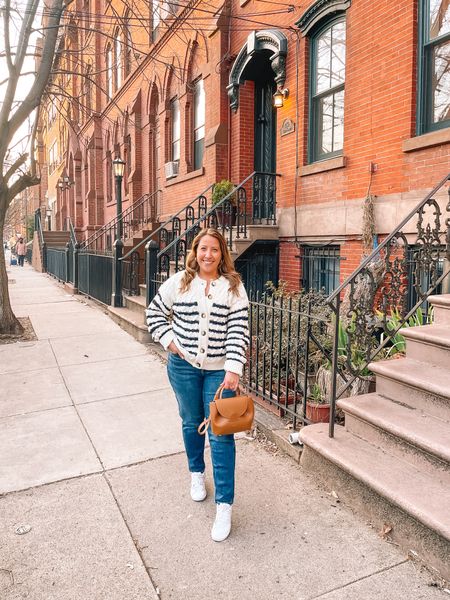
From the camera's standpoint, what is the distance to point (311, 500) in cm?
337

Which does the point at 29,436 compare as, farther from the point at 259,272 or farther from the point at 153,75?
the point at 153,75

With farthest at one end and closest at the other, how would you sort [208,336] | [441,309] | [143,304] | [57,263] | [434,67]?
[57,263] < [143,304] < [434,67] < [441,309] < [208,336]

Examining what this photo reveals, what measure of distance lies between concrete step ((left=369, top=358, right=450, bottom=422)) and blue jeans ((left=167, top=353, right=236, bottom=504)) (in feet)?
4.76

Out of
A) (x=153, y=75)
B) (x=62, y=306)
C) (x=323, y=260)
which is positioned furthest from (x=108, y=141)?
(x=323, y=260)

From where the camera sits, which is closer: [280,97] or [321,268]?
[321,268]

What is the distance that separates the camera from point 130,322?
29.0ft

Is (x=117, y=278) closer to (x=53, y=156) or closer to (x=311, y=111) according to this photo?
(x=311, y=111)

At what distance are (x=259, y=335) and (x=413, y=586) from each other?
3021 mm

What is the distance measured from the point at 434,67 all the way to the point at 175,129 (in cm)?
890

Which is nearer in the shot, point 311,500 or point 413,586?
point 413,586

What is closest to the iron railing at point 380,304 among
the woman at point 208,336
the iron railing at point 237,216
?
the woman at point 208,336

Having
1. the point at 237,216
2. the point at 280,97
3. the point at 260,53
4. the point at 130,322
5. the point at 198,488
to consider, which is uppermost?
the point at 260,53

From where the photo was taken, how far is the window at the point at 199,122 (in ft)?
38.8

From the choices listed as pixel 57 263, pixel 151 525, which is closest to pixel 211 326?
pixel 151 525
